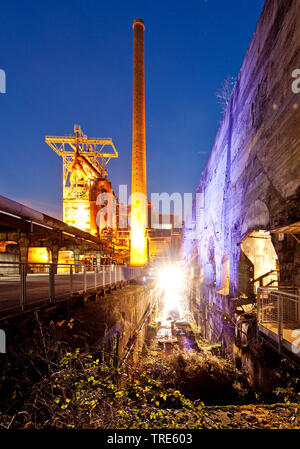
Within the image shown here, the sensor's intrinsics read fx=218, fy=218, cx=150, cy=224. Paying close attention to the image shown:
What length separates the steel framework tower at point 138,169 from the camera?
89.8ft

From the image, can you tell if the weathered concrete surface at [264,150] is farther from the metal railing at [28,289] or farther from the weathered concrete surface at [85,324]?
the metal railing at [28,289]

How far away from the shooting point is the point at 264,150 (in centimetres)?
682

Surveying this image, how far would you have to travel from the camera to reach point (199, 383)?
7.44 metres

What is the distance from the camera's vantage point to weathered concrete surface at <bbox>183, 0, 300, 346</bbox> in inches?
214

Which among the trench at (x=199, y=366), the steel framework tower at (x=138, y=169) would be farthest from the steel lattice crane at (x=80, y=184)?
the trench at (x=199, y=366)

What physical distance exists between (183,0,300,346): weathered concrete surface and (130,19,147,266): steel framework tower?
16799mm

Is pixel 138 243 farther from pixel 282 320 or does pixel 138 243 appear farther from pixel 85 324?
pixel 282 320

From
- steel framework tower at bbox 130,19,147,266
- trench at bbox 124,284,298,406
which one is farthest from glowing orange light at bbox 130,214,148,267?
trench at bbox 124,284,298,406

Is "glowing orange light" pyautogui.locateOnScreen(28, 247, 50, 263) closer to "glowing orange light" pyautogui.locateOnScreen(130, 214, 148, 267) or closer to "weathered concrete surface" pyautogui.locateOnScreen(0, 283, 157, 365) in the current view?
"glowing orange light" pyautogui.locateOnScreen(130, 214, 148, 267)

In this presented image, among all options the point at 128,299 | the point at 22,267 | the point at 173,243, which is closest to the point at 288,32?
the point at 22,267

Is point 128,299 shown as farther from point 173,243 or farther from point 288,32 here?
point 173,243

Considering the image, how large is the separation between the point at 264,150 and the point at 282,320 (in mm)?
4951

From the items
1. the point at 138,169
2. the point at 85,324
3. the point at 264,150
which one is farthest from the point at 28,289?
the point at 138,169

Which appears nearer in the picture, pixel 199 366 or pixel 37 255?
pixel 199 366
